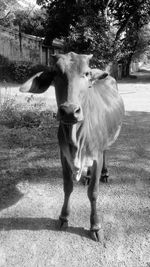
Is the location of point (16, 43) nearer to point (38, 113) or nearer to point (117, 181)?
point (38, 113)

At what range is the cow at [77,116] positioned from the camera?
2.12m

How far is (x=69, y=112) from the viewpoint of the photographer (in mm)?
1985

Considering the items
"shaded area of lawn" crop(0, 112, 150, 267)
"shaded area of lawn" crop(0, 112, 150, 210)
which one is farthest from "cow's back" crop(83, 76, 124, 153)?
"shaded area of lawn" crop(0, 112, 150, 210)

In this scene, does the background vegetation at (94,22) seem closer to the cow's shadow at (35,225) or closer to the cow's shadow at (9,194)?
the cow's shadow at (9,194)

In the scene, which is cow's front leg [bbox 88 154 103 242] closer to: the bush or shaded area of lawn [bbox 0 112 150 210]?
shaded area of lawn [bbox 0 112 150 210]

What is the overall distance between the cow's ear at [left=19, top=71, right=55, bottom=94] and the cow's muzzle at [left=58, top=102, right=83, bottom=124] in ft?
1.70

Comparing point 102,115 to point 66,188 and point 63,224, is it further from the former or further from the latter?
point 63,224

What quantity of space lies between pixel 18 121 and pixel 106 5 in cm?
1522

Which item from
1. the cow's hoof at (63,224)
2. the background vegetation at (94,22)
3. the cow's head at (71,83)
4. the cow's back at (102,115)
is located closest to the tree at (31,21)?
the background vegetation at (94,22)

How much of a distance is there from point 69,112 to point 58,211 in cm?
186

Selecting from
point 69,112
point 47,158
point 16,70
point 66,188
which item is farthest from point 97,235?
point 16,70

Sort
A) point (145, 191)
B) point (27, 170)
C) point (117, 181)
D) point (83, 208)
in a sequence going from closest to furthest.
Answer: point (83, 208)
point (145, 191)
point (117, 181)
point (27, 170)

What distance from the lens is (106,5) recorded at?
1883 cm

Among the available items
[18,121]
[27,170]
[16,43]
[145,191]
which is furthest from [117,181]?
[16,43]
